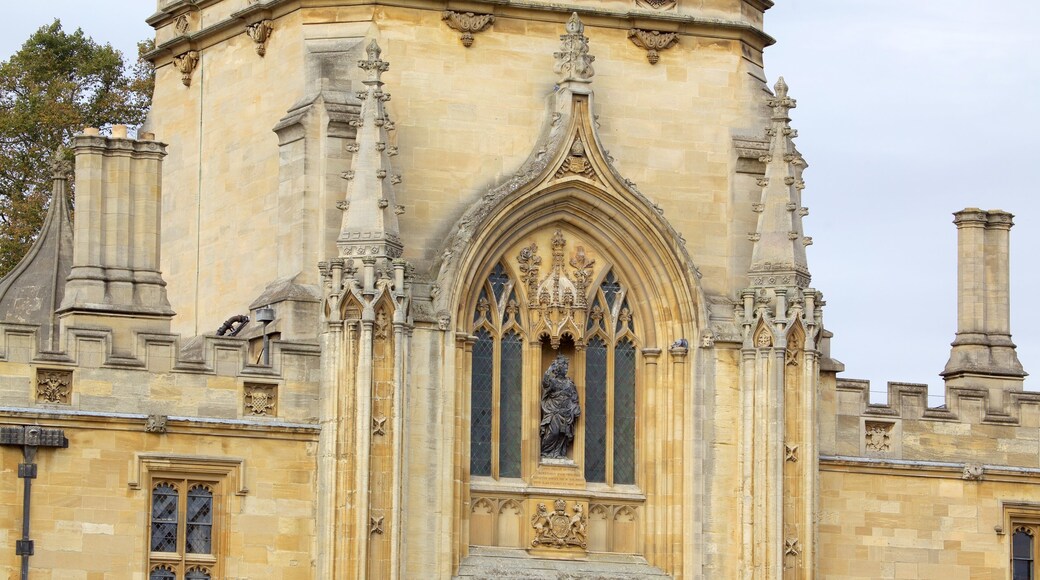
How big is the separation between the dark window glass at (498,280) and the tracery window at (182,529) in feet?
13.9

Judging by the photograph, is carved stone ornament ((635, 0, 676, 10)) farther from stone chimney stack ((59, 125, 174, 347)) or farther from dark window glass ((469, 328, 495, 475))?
stone chimney stack ((59, 125, 174, 347))

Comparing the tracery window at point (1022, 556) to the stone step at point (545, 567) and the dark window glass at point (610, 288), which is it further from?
the dark window glass at point (610, 288)

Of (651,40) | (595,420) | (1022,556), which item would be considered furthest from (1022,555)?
(651,40)

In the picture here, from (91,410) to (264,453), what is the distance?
6.82 feet

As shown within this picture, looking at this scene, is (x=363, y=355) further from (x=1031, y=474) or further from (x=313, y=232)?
(x=1031, y=474)

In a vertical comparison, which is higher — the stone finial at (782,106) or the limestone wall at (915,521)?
the stone finial at (782,106)

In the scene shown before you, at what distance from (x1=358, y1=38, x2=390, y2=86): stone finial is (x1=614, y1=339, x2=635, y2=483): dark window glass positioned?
438 centimetres

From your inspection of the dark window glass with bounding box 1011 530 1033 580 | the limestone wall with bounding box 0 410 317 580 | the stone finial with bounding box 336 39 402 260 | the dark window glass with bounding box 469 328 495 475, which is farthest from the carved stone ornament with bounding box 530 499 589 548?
the dark window glass with bounding box 1011 530 1033 580

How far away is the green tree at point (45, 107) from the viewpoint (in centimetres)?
4644

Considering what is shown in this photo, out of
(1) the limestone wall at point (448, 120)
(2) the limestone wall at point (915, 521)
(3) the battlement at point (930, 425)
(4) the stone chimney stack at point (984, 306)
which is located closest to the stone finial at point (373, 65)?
(1) the limestone wall at point (448, 120)

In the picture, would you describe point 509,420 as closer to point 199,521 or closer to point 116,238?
point 199,521

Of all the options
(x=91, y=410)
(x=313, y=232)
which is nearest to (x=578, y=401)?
(x=313, y=232)

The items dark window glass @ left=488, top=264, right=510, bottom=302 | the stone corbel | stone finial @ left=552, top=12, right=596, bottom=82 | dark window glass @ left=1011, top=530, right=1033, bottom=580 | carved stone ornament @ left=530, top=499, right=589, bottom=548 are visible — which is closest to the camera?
carved stone ornament @ left=530, top=499, right=589, bottom=548

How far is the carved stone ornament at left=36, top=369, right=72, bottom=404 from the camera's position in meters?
34.0
